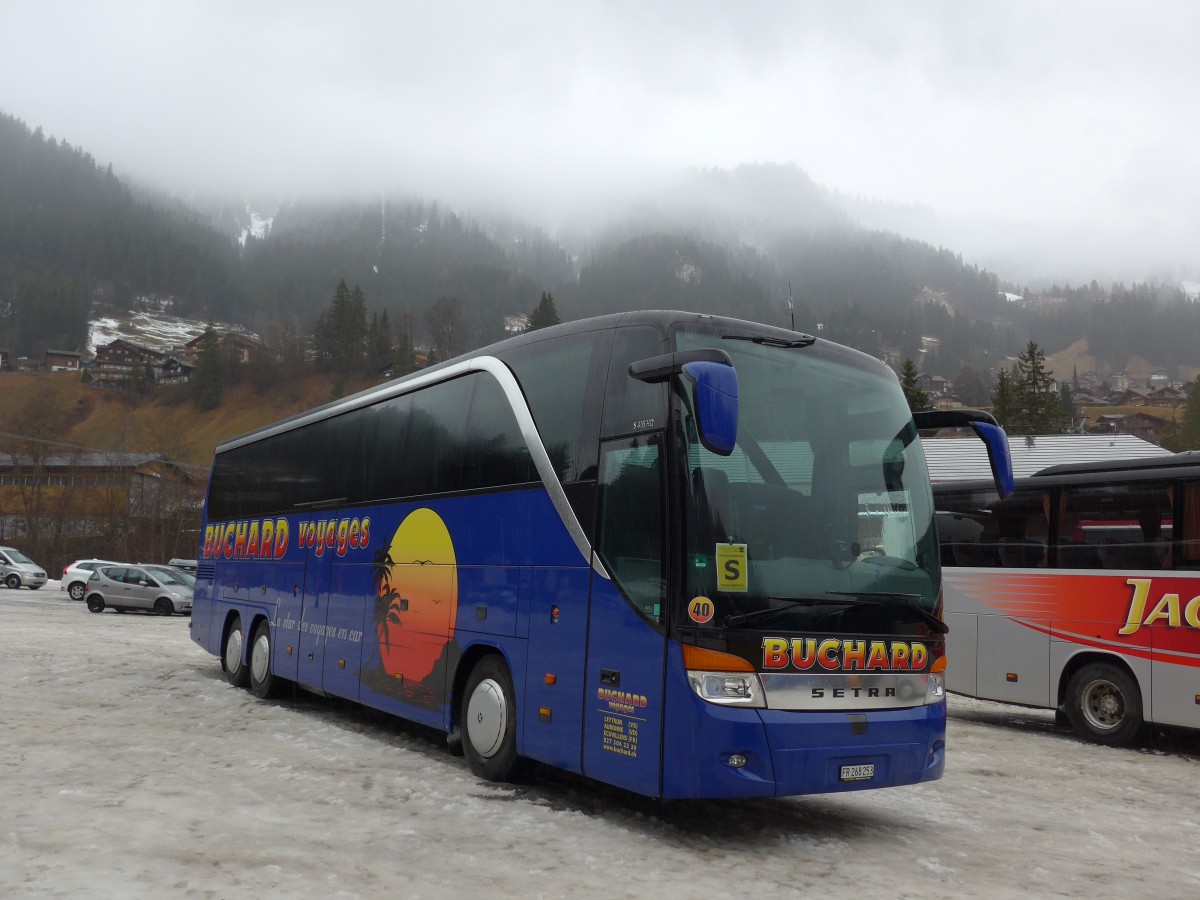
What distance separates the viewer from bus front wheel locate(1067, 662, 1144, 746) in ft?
40.9

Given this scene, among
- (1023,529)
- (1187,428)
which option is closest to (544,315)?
(1187,428)

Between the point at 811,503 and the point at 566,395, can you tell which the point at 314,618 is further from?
the point at 811,503

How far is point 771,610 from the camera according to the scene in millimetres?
6492

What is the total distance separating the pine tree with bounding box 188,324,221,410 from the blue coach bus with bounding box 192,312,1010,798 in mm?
127102

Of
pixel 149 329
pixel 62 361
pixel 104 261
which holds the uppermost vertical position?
pixel 104 261

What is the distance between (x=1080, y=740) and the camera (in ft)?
43.7

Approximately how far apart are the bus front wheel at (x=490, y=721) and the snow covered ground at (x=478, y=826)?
19cm

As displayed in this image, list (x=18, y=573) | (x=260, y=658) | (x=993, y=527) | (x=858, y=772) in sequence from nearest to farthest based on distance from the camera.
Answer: (x=858, y=772) → (x=260, y=658) → (x=993, y=527) → (x=18, y=573)

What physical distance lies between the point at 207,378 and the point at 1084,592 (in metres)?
128

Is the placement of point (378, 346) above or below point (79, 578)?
above

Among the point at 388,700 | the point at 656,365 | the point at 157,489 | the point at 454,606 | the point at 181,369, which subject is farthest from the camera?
the point at 181,369

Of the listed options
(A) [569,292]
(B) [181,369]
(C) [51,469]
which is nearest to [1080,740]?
(C) [51,469]

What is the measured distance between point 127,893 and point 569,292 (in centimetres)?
15987

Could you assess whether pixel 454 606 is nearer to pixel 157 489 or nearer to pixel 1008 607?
pixel 1008 607
